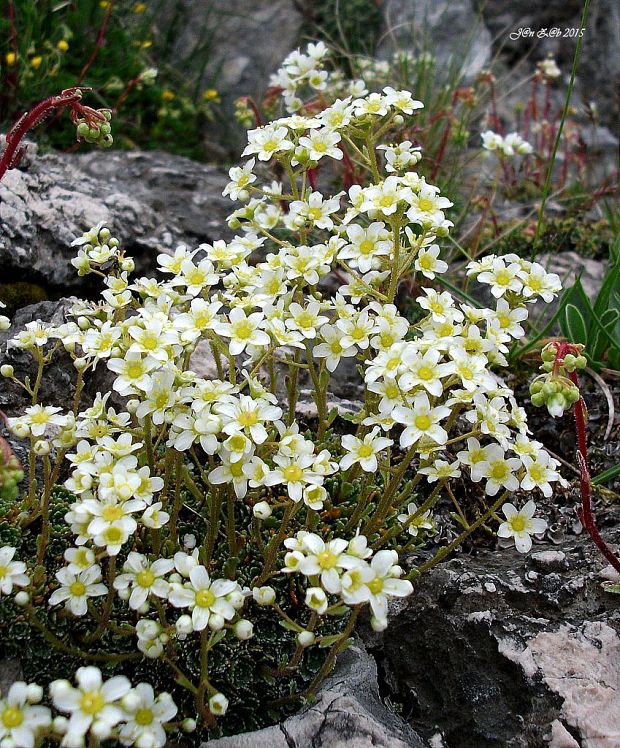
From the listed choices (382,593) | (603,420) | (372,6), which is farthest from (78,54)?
(382,593)

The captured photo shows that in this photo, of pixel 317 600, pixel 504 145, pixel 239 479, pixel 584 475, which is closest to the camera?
pixel 317 600

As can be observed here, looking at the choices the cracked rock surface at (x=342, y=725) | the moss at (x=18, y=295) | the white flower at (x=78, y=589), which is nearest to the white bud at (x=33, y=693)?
the white flower at (x=78, y=589)

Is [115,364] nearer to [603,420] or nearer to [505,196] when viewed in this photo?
[603,420]

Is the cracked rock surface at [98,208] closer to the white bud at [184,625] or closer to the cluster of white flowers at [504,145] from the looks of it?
A: the cluster of white flowers at [504,145]

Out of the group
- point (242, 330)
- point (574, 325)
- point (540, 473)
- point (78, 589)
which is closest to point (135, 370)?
point (242, 330)

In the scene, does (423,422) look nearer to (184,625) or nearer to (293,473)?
(293,473)

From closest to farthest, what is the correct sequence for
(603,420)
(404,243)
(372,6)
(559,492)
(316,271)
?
(316,271) < (404,243) < (559,492) < (603,420) < (372,6)

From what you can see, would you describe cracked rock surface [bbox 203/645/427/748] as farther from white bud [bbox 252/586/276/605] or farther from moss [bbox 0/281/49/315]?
moss [bbox 0/281/49/315]
